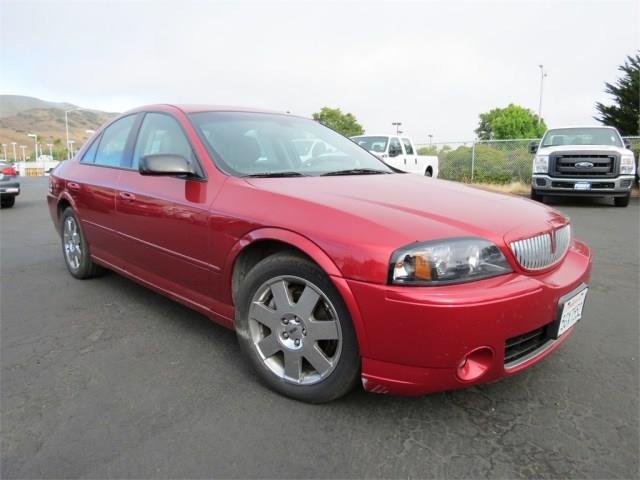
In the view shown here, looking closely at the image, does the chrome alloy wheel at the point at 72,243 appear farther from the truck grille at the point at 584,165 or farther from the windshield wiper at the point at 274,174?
the truck grille at the point at 584,165

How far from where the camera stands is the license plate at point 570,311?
2226mm

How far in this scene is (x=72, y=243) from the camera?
14.6ft

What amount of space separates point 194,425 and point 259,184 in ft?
3.96

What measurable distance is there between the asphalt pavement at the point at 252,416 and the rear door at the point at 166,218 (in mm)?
418

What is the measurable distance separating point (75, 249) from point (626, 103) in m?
26.3

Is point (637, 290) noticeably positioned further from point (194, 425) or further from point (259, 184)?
point (194, 425)

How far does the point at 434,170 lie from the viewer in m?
16.2

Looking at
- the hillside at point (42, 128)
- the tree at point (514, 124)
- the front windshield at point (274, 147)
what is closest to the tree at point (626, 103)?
the front windshield at point (274, 147)

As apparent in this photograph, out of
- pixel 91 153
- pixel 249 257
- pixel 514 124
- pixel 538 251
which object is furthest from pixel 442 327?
→ pixel 514 124

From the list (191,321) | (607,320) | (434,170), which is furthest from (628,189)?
(191,321)

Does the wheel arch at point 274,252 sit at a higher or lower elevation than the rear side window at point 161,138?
lower

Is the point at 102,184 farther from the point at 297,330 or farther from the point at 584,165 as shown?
the point at 584,165

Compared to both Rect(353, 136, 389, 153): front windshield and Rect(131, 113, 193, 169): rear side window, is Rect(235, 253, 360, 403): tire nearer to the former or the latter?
Rect(131, 113, 193, 169): rear side window

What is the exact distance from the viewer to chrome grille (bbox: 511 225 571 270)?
211 cm
